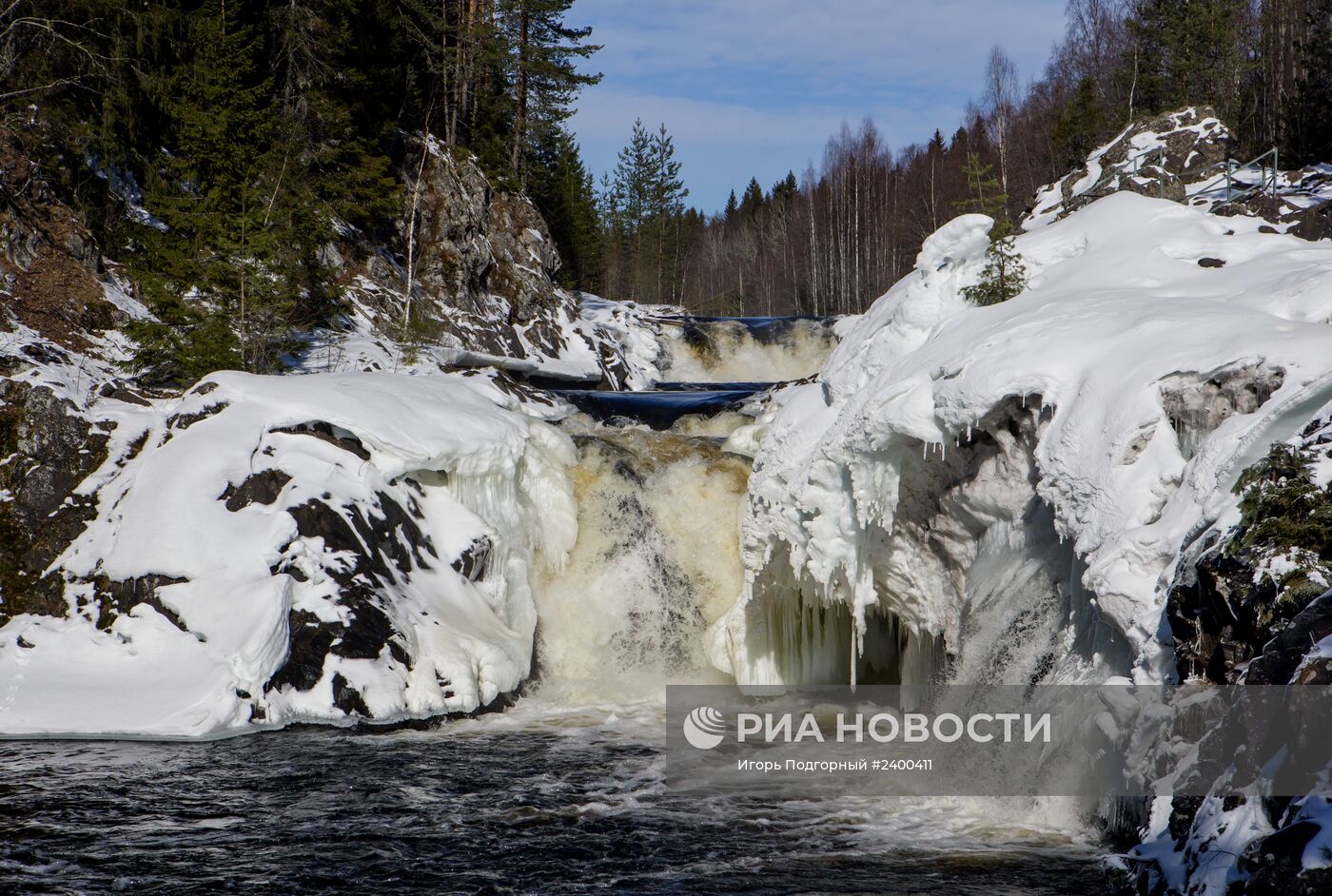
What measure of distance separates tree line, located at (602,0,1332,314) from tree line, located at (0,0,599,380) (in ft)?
38.0

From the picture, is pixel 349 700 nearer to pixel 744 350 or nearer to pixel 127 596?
pixel 127 596

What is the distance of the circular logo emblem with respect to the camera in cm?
1070

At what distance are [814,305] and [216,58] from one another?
37.3m

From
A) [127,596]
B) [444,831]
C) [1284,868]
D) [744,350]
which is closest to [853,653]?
[444,831]

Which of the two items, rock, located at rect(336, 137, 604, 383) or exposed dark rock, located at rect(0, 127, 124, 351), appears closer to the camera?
exposed dark rock, located at rect(0, 127, 124, 351)

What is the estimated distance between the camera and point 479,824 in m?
8.09

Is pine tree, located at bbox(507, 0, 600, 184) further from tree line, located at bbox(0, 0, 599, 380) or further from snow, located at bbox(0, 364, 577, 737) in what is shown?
snow, located at bbox(0, 364, 577, 737)

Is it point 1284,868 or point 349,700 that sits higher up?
point 1284,868

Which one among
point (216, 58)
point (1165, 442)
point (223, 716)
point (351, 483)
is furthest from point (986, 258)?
point (216, 58)

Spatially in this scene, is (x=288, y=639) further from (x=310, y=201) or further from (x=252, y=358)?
(x=310, y=201)

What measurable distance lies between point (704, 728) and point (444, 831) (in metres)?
3.99

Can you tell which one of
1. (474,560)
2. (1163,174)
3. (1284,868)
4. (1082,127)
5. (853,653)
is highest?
(1082,127)

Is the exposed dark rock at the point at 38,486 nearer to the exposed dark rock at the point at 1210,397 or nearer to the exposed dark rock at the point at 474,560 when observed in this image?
the exposed dark rock at the point at 474,560

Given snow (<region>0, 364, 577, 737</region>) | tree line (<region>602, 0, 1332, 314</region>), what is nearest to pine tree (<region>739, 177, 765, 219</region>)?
tree line (<region>602, 0, 1332, 314</region>)
